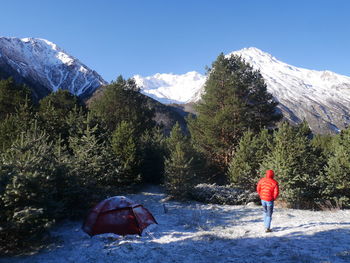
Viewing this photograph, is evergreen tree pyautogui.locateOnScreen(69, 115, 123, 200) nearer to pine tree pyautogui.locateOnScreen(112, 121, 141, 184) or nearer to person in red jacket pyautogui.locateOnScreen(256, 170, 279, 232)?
pine tree pyautogui.locateOnScreen(112, 121, 141, 184)

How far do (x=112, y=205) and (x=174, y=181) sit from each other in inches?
232

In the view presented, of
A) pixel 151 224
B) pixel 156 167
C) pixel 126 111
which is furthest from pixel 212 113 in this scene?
pixel 151 224

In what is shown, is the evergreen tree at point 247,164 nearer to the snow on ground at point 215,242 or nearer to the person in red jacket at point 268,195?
the snow on ground at point 215,242

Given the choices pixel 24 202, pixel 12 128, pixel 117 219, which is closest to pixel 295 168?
pixel 117 219

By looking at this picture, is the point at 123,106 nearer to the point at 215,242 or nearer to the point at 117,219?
the point at 117,219

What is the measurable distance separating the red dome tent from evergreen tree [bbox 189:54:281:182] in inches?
608

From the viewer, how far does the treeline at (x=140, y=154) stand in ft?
28.6

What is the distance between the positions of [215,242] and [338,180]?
985cm

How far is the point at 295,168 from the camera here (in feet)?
47.4

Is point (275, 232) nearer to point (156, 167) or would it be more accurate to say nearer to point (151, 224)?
point (151, 224)

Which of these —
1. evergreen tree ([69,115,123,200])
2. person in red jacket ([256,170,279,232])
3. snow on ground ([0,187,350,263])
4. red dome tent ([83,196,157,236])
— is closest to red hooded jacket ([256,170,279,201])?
person in red jacket ([256,170,279,232])

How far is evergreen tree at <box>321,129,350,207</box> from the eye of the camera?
14.7m

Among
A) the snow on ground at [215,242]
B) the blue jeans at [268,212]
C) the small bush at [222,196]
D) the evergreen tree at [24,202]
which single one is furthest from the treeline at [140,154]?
the blue jeans at [268,212]

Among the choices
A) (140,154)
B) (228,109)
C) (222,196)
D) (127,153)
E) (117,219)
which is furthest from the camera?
(228,109)
